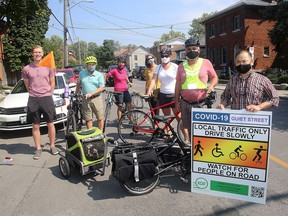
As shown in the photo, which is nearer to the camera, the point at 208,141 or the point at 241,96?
the point at 208,141

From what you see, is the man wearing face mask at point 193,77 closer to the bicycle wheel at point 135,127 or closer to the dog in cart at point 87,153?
the dog in cart at point 87,153

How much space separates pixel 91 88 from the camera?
604 cm

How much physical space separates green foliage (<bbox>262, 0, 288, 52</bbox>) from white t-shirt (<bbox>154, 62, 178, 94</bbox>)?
13695 millimetres

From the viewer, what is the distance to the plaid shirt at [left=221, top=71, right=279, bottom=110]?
3466mm

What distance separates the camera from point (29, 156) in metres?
5.80

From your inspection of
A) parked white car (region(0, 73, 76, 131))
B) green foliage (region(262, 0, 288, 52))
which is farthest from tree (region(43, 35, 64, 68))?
parked white car (region(0, 73, 76, 131))

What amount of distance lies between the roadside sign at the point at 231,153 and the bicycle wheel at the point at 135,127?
2797 mm

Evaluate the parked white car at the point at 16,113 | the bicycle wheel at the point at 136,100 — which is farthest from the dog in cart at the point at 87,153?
the bicycle wheel at the point at 136,100

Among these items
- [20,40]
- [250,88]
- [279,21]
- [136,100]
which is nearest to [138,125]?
[136,100]

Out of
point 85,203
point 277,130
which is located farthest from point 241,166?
point 277,130

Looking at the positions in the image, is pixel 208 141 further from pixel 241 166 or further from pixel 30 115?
pixel 30 115

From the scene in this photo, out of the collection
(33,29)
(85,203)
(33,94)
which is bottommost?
(85,203)

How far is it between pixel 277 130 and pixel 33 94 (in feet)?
18.8

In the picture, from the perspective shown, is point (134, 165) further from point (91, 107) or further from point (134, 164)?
point (91, 107)
